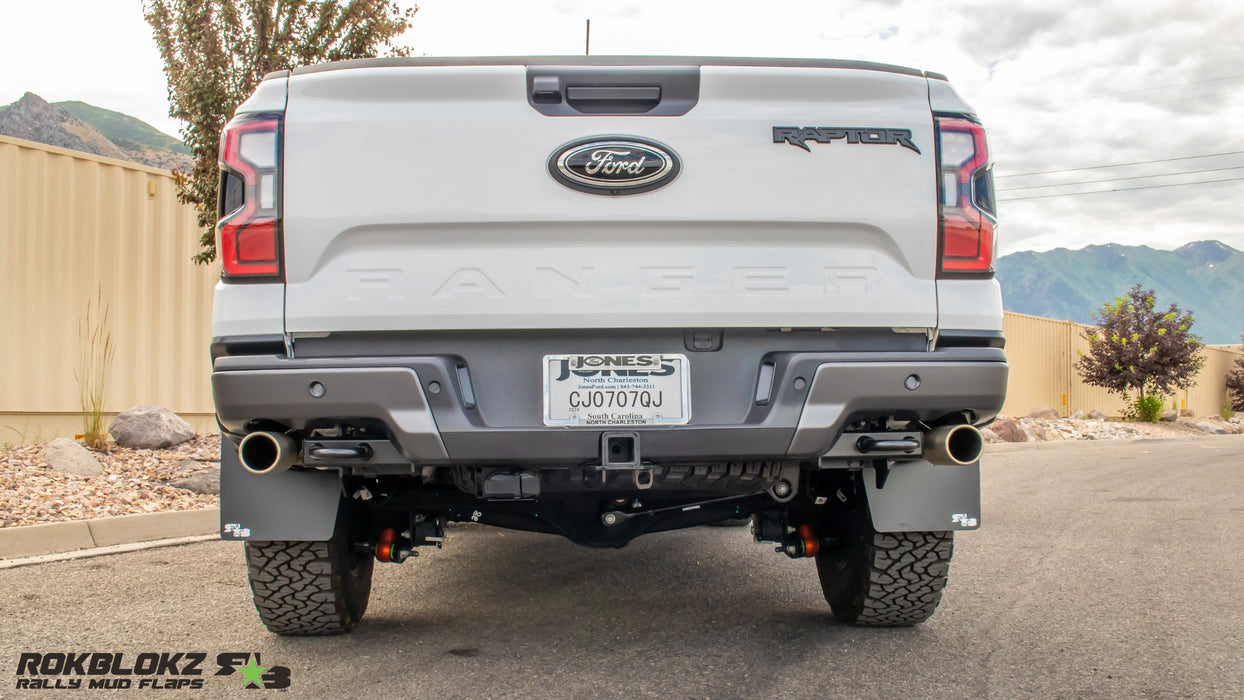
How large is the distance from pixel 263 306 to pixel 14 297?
6584 mm

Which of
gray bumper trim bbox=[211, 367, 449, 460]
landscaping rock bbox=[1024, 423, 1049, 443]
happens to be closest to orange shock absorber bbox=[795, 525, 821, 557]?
gray bumper trim bbox=[211, 367, 449, 460]

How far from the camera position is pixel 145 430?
7.88 m

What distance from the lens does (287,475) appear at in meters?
3.01

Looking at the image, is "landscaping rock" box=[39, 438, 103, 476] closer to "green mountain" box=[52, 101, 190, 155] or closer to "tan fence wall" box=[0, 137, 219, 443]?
"tan fence wall" box=[0, 137, 219, 443]

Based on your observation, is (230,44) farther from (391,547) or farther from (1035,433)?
(1035,433)

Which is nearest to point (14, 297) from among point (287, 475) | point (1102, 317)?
point (287, 475)

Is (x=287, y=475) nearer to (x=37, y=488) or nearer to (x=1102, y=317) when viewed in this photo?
(x=37, y=488)

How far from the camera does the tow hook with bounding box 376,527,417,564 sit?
3.32 meters

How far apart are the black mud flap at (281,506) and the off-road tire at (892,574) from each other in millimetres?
1761

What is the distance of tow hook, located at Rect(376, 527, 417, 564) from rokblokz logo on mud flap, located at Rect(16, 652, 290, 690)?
483 mm

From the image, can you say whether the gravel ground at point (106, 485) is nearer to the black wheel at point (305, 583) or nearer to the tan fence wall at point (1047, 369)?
the black wheel at point (305, 583)

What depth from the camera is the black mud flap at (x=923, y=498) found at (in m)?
3.11

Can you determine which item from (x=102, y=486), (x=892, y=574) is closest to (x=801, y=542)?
(x=892, y=574)

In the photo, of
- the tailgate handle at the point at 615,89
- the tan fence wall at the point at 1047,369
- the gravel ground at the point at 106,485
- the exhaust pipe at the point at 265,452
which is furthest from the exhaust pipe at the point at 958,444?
the tan fence wall at the point at 1047,369
